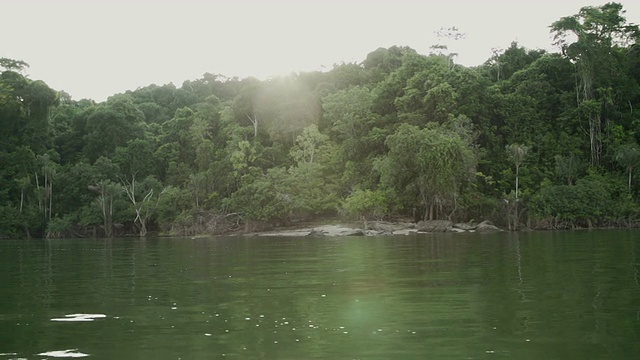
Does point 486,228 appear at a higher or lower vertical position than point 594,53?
lower

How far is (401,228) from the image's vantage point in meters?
51.5

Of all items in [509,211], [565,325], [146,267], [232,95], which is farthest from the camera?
[232,95]

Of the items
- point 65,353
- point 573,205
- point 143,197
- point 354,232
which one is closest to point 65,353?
point 65,353

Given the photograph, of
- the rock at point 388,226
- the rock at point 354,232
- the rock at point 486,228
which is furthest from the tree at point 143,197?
the rock at point 486,228

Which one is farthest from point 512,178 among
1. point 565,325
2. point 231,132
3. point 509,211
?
point 565,325

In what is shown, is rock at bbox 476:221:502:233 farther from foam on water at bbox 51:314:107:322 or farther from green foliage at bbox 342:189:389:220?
foam on water at bbox 51:314:107:322

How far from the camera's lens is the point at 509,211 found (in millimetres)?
53406

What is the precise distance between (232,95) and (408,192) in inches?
2204

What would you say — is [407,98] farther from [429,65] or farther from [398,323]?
[398,323]

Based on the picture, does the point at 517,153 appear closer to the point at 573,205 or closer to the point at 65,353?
the point at 573,205

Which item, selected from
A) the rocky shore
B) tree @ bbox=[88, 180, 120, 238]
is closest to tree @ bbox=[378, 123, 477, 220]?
the rocky shore

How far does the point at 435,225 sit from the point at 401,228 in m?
2.69

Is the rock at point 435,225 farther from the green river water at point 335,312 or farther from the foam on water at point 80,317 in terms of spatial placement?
the foam on water at point 80,317

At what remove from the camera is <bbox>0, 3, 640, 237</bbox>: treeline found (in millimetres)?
54031
